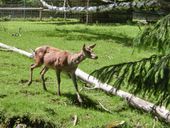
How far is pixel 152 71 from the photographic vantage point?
533 centimetres

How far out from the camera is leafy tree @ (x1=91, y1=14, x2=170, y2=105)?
5273mm

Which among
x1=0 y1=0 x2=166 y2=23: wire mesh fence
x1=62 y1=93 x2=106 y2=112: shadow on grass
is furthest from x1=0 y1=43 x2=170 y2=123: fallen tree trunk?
x1=0 y1=0 x2=166 y2=23: wire mesh fence

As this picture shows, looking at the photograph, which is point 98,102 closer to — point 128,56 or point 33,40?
point 128,56

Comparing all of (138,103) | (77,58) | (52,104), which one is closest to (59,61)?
(77,58)

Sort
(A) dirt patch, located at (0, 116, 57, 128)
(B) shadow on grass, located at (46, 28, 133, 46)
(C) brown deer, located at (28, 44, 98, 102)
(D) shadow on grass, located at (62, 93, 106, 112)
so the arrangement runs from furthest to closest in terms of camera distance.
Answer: (B) shadow on grass, located at (46, 28, 133, 46) < (D) shadow on grass, located at (62, 93, 106, 112) < (C) brown deer, located at (28, 44, 98, 102) < (A) dirt patch, located at (0, 116, 57, 128)

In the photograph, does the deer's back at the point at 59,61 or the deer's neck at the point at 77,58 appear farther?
the deer's back at the point at 59,61

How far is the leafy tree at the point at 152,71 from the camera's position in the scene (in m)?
5.27

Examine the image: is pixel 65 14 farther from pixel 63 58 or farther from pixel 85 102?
pixel 63 58

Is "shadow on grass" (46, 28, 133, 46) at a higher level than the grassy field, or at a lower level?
lower

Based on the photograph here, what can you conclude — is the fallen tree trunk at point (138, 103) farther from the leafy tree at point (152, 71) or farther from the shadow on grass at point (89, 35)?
the shadow on grass at point (89, 35)

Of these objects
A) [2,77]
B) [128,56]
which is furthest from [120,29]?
[2,77]

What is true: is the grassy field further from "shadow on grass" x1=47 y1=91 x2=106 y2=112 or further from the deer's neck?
the deer's neck

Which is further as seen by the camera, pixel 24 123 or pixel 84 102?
pixel 84 102

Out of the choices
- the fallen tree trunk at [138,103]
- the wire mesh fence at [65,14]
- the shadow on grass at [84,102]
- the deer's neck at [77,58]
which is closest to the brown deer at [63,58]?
the deer's neck at [77,58]
